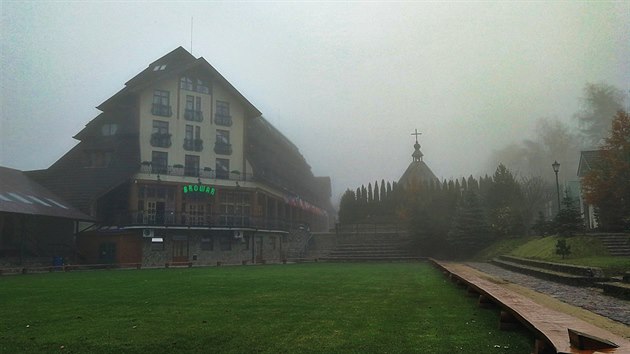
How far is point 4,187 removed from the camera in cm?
3531

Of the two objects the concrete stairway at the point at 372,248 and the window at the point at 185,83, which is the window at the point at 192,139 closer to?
the window at the point at 185,83

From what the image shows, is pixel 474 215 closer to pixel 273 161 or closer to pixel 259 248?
pixel 259 248

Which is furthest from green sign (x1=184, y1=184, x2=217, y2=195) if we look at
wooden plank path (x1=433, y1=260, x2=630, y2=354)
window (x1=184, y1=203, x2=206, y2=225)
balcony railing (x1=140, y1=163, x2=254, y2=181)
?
wooden plank path (x1=433, y1=260, x2=630, y2=354)

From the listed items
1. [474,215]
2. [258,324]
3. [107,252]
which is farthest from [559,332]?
[107,252]

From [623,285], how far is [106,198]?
3969 cm

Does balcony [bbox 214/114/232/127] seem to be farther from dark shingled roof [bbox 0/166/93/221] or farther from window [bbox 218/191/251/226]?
dark shingled roof [bbox 0/166/93/221]

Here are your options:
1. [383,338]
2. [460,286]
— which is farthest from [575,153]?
[383,338]

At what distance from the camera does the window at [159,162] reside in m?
43.6

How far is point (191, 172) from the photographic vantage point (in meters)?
45.1

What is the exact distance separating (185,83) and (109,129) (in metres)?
7.83

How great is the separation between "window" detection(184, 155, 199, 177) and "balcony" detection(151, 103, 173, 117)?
4153 millimetres

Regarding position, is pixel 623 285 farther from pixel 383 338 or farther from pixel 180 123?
pixel 180 123

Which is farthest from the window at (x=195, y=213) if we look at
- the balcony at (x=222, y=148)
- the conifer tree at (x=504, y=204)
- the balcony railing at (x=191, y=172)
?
the conifer tree at (x=504, y=204)

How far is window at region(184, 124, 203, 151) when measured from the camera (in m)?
45.7
